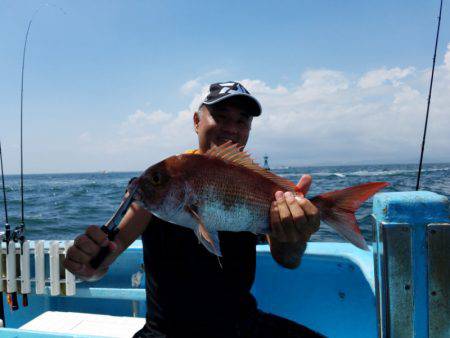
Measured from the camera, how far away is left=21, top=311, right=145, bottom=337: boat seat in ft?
10.5

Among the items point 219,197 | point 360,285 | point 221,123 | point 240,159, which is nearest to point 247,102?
point 221,123

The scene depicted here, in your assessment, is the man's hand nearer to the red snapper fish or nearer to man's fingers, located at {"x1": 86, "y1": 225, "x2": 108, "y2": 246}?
the red snapper fish

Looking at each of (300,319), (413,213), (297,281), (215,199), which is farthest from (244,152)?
(300,319)

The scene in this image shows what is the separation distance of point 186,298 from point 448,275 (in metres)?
1.44

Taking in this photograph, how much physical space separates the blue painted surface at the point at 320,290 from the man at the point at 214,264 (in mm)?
1065

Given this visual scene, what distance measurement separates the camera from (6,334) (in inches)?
81.2

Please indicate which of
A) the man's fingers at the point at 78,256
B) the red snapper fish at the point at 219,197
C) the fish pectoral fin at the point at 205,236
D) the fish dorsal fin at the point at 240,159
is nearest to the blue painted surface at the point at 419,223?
the red snapper fish at the point at 219,197

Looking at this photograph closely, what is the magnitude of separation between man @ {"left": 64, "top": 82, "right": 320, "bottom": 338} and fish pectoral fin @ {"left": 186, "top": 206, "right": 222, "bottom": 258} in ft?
1.21

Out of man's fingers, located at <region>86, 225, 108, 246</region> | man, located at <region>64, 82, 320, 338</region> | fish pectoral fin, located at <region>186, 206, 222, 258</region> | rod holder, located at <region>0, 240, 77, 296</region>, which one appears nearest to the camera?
fish pectoral fin, located at <region>186, 206, 222, 258</region>

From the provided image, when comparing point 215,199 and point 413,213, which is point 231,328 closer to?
point 215,199

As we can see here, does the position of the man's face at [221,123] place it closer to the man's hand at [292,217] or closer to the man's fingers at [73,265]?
the man's hand at [292,217]

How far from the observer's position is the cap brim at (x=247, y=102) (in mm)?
2443

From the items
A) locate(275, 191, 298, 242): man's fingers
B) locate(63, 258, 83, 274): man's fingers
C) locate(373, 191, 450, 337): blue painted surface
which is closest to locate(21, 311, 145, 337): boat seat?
locate(63, 258, 83, 274): man's fingers

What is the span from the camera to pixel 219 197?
1765 millimetres
